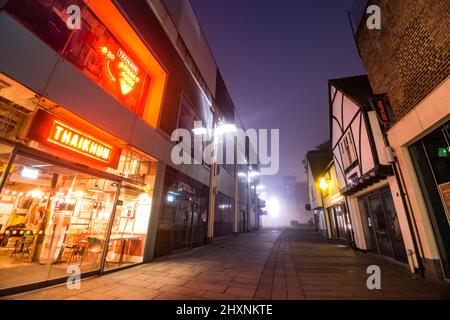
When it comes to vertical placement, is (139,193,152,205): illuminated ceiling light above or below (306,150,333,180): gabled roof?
below

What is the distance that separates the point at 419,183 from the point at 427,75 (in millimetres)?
2985

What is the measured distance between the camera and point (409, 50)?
559 cm

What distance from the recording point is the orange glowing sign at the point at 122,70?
6098 millimetres

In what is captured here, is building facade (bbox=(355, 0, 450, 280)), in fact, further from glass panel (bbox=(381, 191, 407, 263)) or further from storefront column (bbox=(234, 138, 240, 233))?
storefront column (bbox=(234, 138, 240, 233))

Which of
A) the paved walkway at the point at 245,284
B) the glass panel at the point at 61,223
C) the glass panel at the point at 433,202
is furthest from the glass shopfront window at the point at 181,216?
the glass panel at the point at 433,202

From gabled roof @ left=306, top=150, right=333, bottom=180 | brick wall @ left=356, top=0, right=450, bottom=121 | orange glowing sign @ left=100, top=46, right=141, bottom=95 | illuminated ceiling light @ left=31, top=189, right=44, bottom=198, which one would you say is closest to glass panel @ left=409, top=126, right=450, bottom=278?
brick wall @ left=356, top=0, right=450, bottom=121

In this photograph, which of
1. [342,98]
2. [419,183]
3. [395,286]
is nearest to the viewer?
[395,286]

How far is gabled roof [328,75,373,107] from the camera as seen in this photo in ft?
27.3

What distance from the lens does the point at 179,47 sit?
997cm

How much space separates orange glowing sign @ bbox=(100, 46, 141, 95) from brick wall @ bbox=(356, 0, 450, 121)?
9281mm

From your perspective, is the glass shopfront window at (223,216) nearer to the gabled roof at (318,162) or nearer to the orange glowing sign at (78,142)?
the orange glowing sign at (78,142)

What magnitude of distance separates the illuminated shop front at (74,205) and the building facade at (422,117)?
852 cm
